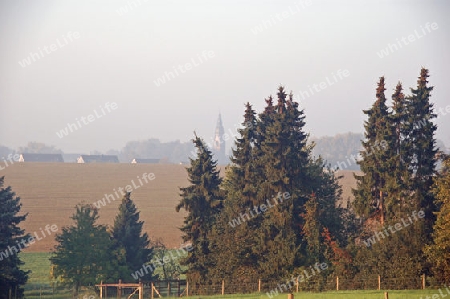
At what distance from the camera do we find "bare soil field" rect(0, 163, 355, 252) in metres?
82.5

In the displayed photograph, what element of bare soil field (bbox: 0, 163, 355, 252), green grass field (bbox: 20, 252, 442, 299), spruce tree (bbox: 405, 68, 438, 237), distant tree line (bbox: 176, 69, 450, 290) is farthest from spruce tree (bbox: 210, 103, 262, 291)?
bare soil field (bbox: 0, 163, 355, 252)

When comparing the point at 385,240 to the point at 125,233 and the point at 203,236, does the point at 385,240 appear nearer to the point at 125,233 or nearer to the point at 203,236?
the point at 203,236

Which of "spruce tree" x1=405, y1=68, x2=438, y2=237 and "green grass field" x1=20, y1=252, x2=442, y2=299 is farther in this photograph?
"spruce tree" x1=405, y1=68, x2=438, y2=237

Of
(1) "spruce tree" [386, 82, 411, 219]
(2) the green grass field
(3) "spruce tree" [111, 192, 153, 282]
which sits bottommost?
(2) the green grass field

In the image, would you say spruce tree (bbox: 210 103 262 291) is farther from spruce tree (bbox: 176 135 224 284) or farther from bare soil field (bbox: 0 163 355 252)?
bare soil field (bbox: 0 163 355 252)

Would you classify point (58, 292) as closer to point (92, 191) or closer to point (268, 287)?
point (268, 287)

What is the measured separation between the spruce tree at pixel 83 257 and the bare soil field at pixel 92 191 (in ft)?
61.5

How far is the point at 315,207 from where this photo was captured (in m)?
47.8

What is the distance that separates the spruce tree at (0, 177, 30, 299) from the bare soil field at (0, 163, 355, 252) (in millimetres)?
18950

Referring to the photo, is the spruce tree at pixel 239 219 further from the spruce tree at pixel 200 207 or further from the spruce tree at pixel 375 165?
the spruce tree at pixel 375 165

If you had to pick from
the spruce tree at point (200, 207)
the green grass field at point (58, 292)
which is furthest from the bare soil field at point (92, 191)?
the spruce tree at point (200, 207)

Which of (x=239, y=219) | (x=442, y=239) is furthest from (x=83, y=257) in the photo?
(x=442, y=239)

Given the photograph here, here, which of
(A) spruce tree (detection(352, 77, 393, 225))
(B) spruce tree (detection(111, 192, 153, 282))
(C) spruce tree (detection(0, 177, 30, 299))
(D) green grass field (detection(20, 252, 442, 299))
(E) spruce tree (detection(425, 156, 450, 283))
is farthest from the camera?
(B) spruce tree (detection(111, 192, 153, 282))

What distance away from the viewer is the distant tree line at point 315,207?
45656mm
